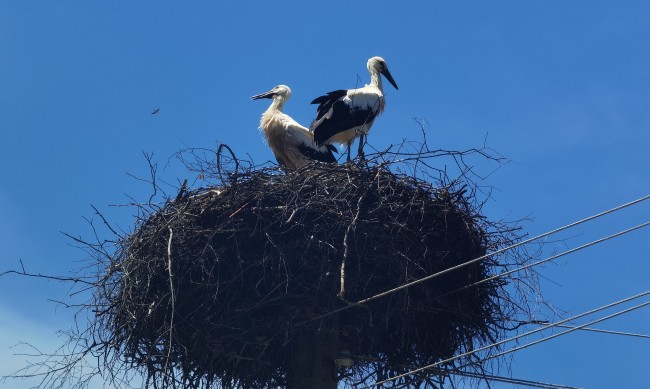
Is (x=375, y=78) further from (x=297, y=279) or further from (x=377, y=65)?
(x=297, y=279)

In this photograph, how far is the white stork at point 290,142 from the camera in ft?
38.8

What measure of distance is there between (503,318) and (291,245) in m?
1.52

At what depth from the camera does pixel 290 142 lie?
12008mm

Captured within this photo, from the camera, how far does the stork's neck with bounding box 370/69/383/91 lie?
40.5 ft

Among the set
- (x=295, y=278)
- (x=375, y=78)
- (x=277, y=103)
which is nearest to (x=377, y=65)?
(x=375, y=78)

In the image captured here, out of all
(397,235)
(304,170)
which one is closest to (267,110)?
(304,170)

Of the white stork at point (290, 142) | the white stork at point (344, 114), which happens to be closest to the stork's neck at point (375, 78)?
the white stork at point (344, 114)

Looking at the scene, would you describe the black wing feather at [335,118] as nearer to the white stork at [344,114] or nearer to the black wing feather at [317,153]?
the white stork at [344,114]

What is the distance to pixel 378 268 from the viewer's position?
8.34m

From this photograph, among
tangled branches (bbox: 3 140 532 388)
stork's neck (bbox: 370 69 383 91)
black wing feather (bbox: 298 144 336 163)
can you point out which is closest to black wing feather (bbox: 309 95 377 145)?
black wing feather (bbox: 298 144 336 163)

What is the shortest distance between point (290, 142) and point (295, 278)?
3874 millimetres

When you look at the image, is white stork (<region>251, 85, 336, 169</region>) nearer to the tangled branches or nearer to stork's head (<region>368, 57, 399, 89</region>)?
stork's head (<region>368, 57, 399, 89</region>)

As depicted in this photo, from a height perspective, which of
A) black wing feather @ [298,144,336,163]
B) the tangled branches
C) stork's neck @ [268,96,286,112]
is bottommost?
the tangled branches

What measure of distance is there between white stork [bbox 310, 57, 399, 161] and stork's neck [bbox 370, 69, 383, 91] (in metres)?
0.49
